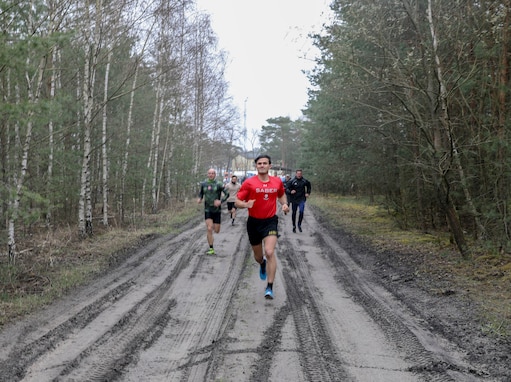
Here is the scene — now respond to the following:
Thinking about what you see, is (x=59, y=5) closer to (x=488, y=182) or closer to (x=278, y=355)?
(x=278, y=355)

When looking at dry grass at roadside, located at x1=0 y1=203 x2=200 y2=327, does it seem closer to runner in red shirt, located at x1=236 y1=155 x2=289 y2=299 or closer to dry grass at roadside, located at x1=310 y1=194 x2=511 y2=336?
runner in red shirt, located at x1=236 y1=155 x2=289 y2=299

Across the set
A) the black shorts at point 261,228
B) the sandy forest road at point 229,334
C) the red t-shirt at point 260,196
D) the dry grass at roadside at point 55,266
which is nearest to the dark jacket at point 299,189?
the dry grass at roadside at point 55,266

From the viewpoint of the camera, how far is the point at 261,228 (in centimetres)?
725

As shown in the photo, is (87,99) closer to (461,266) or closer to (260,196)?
(260,196)

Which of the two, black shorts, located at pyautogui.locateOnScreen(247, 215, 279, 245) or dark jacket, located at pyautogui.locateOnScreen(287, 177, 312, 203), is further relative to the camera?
dark jacket, located at pyautogui.locateOnScreen(287, 177, 312, 203)

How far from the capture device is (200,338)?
5035 mm

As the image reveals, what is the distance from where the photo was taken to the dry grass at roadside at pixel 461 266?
6167mm

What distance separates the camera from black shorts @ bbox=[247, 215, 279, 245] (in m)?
7.16

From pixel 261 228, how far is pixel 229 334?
2.39 metres

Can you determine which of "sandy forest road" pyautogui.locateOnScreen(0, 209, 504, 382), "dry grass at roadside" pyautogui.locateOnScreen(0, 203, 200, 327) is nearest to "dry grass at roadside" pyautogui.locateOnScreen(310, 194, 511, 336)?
"sandy forest road" pyautogui.locateOnScreen(0, 209, 504, 382)

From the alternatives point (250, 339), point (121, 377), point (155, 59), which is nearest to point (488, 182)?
point (250, 339)

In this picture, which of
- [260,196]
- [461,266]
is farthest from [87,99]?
[461,266]

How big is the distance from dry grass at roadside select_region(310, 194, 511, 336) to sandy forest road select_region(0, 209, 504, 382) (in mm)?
1151

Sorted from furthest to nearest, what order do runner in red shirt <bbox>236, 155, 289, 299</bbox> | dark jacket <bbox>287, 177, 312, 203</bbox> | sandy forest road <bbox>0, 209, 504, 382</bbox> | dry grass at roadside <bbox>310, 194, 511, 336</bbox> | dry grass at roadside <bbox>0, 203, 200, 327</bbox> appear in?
dark jacket <bbox>287, 177, 312, 203</bbox> → runner in red shirt <bbox>236, 155, 289, 299</bbox> → dry grass at roadside <bbox>0, 203, 200, 327</bbox> → dry grass at roadside <bbox>310, 194, 511, 336</bbox> → sandy forest road <bbox>0, 209, 504, 382</bbox>
